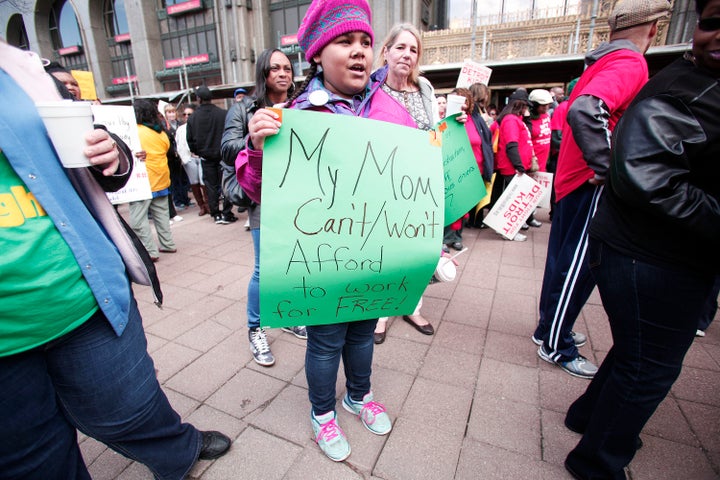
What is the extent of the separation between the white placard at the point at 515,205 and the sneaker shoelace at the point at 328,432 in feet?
12.4

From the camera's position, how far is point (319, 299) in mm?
1388

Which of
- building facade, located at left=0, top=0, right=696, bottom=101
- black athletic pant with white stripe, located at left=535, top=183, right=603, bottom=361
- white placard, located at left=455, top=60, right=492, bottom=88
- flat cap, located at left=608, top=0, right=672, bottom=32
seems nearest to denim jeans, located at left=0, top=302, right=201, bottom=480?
black athletic pant with white stripe, located at left=535, top=183, right=603, bottom=361

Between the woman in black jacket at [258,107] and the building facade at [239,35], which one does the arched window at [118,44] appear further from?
the woman in black jacket at [258,107]

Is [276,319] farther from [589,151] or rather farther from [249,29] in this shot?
[249,29]

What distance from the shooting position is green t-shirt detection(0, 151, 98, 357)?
0.87m

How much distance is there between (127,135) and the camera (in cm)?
390

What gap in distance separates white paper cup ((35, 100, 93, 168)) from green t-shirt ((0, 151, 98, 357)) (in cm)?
13

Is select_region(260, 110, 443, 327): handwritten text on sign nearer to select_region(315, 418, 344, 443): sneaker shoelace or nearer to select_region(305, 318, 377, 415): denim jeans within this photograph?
select_region(305, 318, 377, 415): denim jeans

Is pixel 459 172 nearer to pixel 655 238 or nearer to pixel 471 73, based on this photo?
pixel 655 238

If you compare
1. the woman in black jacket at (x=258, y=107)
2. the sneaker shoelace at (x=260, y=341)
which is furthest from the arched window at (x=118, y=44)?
the sneaker shoelace at (x=260, y=341)

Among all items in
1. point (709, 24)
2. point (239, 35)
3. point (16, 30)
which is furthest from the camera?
point (16, 30)

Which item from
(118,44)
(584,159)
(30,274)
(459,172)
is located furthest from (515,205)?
(118,44)

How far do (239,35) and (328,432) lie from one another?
77.9ft

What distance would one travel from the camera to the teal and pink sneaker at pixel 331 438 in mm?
1664
